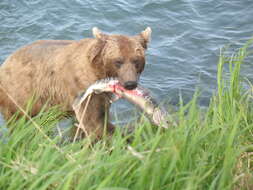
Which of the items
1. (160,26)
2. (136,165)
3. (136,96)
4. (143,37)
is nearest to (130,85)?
(136,96)

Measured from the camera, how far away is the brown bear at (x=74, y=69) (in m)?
4.93

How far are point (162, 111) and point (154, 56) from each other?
4.22 meters

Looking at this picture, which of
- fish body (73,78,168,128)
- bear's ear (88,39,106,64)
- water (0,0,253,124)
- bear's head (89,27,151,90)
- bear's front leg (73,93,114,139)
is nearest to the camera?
fish body (73,78,168,128)

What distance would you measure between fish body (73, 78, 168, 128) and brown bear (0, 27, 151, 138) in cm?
9

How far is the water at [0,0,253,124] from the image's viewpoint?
25.3ft

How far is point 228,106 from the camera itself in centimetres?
427

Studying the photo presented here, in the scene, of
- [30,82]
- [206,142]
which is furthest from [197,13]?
[206,142]

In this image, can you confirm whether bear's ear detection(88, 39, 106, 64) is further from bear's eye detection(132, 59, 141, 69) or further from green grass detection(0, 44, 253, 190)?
green grass detection(0, 44, 253, 190)

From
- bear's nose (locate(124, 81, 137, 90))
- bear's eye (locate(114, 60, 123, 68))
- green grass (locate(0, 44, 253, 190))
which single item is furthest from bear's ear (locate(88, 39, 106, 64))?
green grass (locate(0, 44, 253, 190))

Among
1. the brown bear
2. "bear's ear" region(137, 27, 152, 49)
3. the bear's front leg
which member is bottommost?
the bear's front leg

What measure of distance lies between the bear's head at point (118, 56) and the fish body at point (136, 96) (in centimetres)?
13

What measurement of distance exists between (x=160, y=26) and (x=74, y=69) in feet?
13.6

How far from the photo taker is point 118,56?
4.91m

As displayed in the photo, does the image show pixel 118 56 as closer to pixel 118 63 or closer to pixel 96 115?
pixel 118 63
